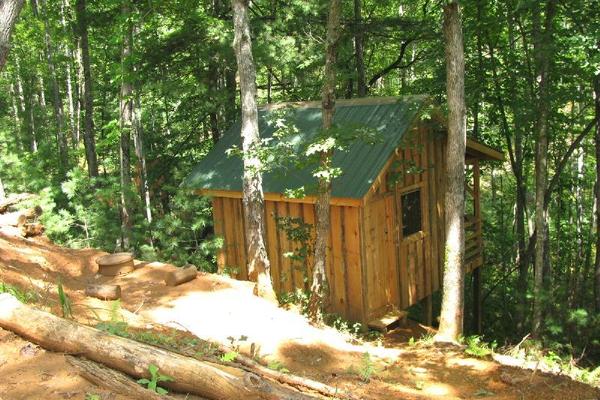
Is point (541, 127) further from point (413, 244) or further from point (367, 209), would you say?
point (367, 209)

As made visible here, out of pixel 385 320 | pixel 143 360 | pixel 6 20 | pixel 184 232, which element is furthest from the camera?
pixel 184 232

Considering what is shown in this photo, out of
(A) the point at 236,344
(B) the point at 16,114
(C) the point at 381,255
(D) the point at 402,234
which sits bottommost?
(A) the point at 236,344

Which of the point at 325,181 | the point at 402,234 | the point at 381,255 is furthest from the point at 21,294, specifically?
the point at 402,234

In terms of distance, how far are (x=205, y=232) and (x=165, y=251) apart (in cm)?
320

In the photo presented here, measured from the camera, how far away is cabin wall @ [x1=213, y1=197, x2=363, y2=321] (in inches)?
400

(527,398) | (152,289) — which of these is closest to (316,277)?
(152,289)

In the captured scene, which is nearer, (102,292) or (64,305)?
(64,305)

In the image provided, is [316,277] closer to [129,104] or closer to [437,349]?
[437,349]

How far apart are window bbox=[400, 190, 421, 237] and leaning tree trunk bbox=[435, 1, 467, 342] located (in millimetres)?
2353

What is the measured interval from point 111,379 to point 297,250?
596cm

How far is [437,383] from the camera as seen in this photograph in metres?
6.73

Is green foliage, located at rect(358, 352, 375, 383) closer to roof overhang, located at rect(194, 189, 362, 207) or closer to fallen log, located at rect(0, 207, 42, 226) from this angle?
roof overhang, located at rect(194, 189, 362, 207)

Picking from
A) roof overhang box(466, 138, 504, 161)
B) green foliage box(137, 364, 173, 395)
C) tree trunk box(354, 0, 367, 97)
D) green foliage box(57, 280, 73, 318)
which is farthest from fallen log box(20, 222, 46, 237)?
roof overhang box(466, 138, 504, 161)

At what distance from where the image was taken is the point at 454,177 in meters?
8.64
